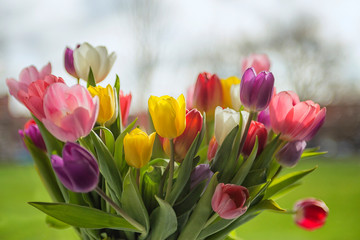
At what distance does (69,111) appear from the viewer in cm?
31

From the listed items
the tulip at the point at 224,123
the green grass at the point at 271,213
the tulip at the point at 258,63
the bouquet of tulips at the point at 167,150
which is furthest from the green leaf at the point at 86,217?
the green grass at the point at 271,213

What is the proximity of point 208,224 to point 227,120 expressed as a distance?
0.32ft

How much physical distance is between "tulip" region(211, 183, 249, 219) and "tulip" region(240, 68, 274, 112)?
0.24ft

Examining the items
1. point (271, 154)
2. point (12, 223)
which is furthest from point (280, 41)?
point (271, 154)

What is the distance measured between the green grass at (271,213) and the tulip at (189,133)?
108 centimetres

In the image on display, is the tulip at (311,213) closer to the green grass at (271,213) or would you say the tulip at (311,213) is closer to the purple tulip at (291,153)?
the purple tulip at (291,153)

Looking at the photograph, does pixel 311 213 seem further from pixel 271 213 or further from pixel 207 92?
pixel 271 213

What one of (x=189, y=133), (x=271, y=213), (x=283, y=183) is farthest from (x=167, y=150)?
(x=271, y=213)

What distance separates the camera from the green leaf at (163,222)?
35 cm

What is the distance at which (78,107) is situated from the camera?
0.98ft

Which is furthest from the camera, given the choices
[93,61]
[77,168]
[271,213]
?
[271,213]

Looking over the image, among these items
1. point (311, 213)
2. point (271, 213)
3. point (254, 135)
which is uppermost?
point (254, 135)

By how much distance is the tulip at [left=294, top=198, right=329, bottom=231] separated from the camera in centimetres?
44

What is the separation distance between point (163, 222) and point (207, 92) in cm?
14
